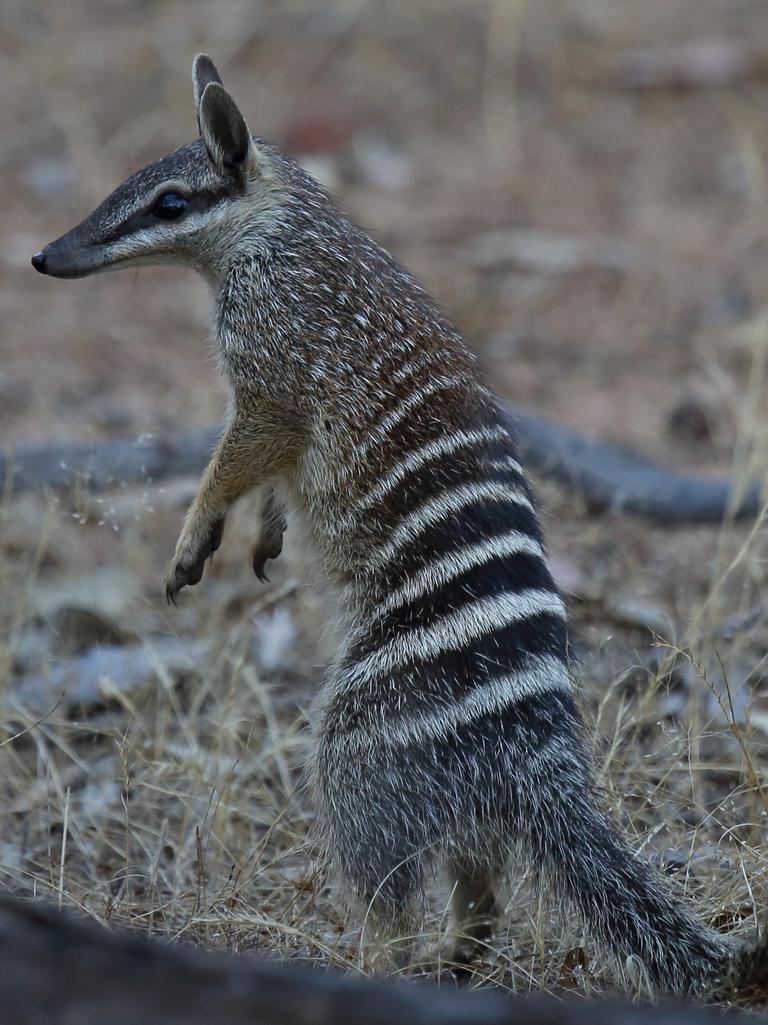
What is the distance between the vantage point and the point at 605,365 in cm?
758

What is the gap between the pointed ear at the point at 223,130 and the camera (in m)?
3.69

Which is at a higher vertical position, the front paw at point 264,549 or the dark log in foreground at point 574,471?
the front paw at point 264,549

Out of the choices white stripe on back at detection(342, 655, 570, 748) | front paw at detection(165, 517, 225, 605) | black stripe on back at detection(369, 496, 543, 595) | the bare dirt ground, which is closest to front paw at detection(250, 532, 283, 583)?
front paw at detection(165, 517, 225, 605)

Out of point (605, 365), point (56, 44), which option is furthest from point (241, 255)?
point (56, 44)

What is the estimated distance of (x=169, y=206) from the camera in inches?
148

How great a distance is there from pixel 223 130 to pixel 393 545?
123 cm

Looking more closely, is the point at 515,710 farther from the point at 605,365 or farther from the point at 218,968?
the point at 605,365

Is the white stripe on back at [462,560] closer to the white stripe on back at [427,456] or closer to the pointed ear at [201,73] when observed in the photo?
the white stripe on back at [427,456]

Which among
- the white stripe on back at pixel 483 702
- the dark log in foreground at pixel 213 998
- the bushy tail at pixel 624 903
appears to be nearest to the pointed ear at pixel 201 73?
the white stripe on back at pixel 483 702

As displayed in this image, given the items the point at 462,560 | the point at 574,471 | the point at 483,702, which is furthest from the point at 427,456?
the point at 574,471

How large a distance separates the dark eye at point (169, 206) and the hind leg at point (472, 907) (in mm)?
1845

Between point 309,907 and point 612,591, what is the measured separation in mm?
2105

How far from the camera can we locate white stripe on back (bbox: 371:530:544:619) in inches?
129

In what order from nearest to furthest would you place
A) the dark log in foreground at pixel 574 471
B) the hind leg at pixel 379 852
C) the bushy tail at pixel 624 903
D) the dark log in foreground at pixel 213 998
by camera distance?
1. the dark log in foreground at pixel 213 998
2. the bushy tail at pixel 624 903
3. the hind leg at pixel 379 852
4. the dark log in foreground at pixel 574 471
